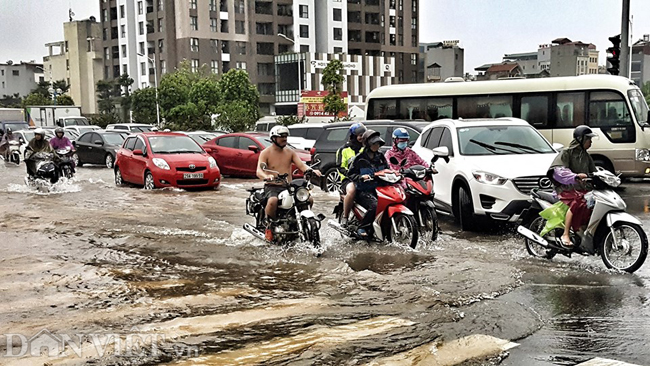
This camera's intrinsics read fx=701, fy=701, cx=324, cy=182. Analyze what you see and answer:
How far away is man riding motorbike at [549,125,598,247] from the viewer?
826 centimetres

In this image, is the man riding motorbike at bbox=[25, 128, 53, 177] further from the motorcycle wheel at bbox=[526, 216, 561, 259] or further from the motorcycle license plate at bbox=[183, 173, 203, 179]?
the motorcycle wheel at bbox=[526, 216, 561, 259]

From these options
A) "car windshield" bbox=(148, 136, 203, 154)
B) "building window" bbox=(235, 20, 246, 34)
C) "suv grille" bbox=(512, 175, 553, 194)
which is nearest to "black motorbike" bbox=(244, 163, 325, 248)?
"suv grille" bbox=(512, 175, 553, 194)

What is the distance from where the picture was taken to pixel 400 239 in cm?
956

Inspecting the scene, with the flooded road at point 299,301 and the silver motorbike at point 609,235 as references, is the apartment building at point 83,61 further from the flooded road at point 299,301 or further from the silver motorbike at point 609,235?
the silver motorbike at point 609,235

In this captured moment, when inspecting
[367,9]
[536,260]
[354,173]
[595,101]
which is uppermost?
[367,9]

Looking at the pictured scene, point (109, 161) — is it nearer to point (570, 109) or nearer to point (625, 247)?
point (570, 109)

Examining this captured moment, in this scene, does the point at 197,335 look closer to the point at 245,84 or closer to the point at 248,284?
the point at 248,284

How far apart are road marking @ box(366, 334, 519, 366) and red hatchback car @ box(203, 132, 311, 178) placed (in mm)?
15853

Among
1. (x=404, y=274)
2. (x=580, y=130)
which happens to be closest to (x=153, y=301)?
(x=404, y=274)

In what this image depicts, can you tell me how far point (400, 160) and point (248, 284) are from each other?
4.08 m

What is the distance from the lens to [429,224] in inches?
399

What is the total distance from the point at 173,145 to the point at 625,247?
13.6m

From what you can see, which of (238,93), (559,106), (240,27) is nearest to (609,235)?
(559,106)

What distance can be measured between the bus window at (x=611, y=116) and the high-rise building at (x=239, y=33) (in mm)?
67233
